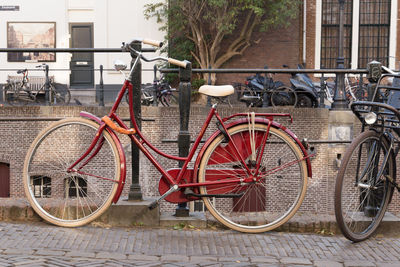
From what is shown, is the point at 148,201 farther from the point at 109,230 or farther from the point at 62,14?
the point at 62,14

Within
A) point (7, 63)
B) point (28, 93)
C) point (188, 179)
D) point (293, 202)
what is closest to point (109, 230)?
point (188, 179)

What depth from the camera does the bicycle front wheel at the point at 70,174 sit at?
4191 mm

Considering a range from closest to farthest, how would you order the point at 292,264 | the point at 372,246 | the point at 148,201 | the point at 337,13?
the point at 292,264 < the point at 372,246 < the point at 148,201 < the point at 337,13

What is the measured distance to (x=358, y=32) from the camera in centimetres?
2164

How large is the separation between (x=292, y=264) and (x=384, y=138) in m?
1.24

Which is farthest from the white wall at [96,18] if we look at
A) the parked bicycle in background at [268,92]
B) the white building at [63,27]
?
the parked bicycle in background at [268,92]

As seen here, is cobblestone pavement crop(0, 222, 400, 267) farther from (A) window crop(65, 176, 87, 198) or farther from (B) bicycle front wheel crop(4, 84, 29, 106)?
(B) bicycle front wheel crop(4, 84, 29, 106)

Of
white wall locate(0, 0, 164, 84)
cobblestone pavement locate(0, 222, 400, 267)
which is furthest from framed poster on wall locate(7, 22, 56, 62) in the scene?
cobblestone pavement locate(0, 222, 400, 267)

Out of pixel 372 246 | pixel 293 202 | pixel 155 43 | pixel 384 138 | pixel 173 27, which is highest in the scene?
pixel 173 27

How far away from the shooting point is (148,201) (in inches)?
181

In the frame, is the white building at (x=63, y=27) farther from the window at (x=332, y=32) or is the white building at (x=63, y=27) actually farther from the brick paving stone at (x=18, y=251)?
the brick paving stone at (x=18, y=251)

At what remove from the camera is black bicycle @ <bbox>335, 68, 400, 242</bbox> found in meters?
3.99

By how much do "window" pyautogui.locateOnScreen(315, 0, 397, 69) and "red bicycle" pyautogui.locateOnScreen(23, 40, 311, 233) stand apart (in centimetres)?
1799

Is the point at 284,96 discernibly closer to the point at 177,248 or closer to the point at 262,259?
the point at 177,248
